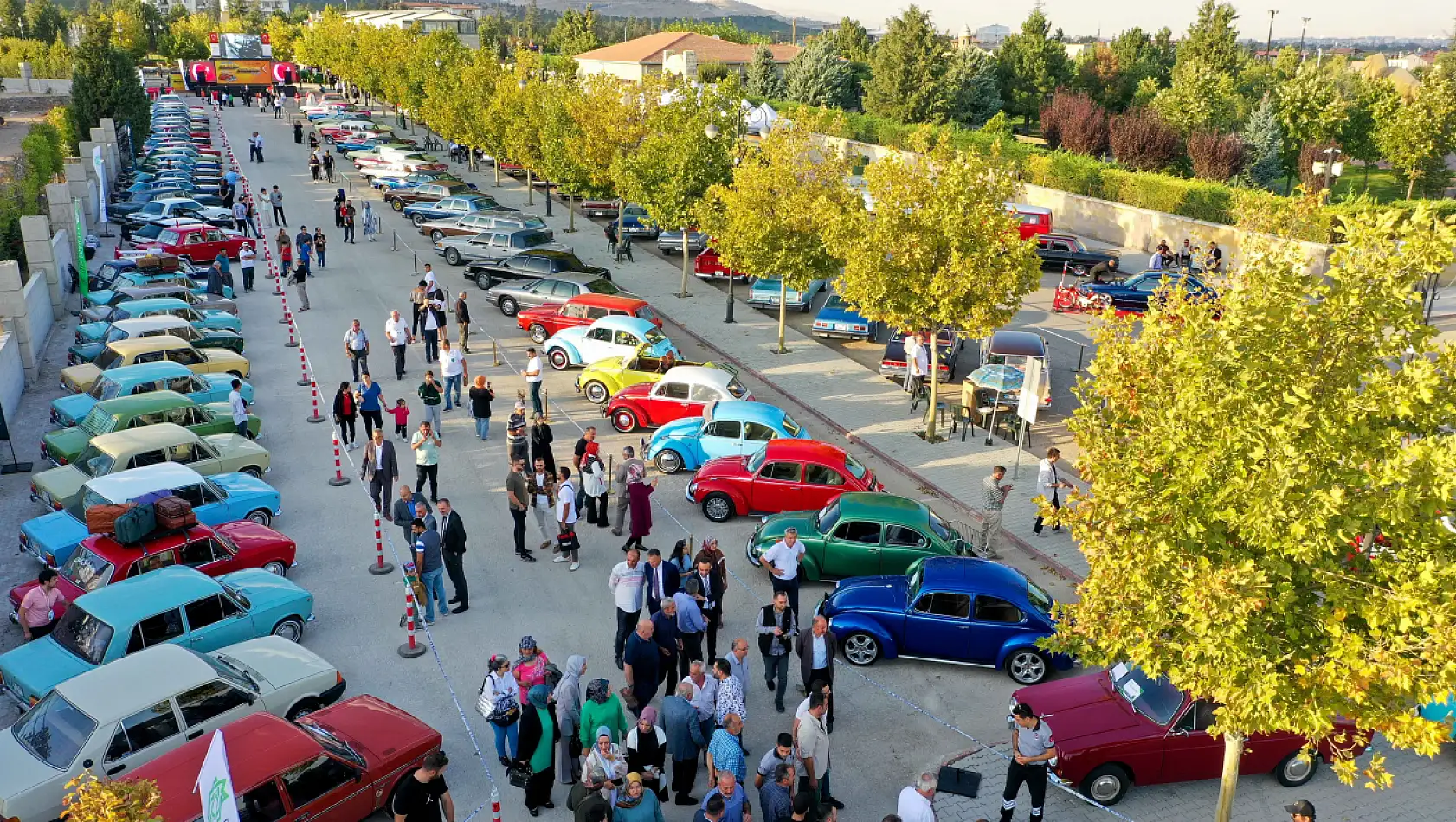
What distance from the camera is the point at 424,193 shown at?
139 feet

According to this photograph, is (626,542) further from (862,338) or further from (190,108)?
(190,108)

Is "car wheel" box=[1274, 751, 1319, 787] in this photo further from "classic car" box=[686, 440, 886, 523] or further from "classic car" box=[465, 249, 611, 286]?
"classic car" box=[465, 249, 611, 286]

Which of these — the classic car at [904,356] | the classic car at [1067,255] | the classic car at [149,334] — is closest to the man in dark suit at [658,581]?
the classic car at [904,356]

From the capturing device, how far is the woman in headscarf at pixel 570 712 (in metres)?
10.4

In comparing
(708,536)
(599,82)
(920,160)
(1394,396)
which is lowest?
(708,536)

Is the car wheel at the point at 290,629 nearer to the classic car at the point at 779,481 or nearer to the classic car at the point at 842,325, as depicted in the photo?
the classic car at the point at 779,481

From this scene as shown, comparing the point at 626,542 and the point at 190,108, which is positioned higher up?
the point at 190,108

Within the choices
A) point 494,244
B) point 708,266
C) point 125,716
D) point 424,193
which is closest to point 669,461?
point 125,716

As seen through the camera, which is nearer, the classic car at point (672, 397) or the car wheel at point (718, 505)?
the car wheel at point (718, 505)

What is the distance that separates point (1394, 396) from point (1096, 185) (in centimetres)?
3931

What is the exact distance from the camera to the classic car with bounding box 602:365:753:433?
66.6 feet

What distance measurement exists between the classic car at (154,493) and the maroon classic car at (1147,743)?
1153cm

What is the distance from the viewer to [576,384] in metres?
23.4

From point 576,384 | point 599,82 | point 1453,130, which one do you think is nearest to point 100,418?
point 576,384
